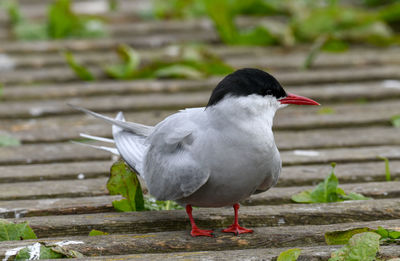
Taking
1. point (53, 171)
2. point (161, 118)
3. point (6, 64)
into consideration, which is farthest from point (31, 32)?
point (53, 171)

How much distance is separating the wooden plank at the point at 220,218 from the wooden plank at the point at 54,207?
0.09m

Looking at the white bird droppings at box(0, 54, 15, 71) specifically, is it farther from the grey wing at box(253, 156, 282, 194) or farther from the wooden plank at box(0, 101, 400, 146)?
the grey wing at box(253, 156, 282, 194)

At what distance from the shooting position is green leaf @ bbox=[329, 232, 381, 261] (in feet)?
7.35

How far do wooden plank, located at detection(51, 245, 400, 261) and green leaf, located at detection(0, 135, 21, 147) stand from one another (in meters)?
1.62

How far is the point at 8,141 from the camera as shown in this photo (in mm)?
3793

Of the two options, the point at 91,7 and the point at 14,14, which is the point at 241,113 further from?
the point at 91,7

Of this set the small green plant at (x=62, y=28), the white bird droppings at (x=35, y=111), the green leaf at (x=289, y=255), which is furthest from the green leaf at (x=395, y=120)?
the small green plant at (x=62, y=28)

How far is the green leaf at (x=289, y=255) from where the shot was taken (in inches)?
88.0

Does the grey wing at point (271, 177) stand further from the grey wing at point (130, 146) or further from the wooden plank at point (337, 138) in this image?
the wooden plank at point (337, 138)

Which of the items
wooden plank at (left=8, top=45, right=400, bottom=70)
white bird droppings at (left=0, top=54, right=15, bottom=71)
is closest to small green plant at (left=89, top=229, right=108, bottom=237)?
wooden plank at (left=8, top=45, right=400, bottom=70)

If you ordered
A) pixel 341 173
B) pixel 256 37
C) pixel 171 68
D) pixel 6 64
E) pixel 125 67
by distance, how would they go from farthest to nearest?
1. pixel 256 37
2. pixel 6 64
3. pixel 125 67
4. pixel 171 68
5. pixel 341 173

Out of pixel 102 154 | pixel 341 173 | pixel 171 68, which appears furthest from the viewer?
pixel 171 68

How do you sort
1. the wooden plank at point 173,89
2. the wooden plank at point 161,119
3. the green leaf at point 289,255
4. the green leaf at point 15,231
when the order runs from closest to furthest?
the green leaf at point 289,255
the green leaf at point 15,231
the wooden plank at point 161,119
the wooden plank at point 173,89

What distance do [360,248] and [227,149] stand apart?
1.99 feet
